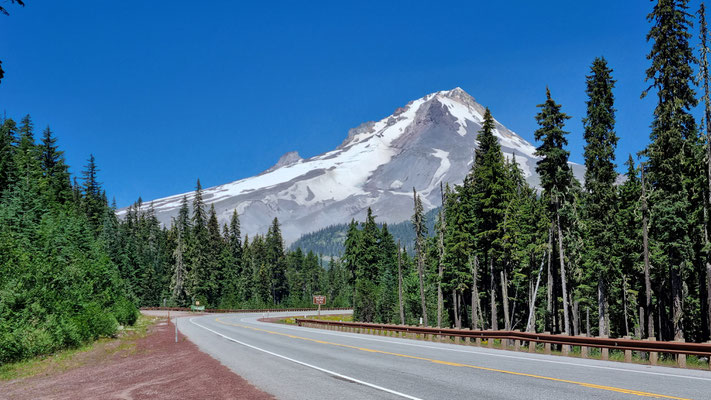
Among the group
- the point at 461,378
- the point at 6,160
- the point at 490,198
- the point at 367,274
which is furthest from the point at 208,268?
the point at 461,378

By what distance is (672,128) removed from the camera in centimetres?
2378

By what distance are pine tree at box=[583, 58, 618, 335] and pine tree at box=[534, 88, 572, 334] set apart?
1.91 metres

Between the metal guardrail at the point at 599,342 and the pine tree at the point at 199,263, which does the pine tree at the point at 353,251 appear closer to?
the pine tree at the point at 199,263

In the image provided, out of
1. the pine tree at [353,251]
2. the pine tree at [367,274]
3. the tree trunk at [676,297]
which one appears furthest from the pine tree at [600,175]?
the pine tree at [353,251]

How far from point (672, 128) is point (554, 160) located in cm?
835

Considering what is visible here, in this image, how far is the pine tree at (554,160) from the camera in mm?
31672

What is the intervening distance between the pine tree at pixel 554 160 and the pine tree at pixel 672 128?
587 centimetres

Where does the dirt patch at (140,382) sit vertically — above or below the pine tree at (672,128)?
below

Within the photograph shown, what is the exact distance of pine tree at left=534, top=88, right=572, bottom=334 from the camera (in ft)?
104

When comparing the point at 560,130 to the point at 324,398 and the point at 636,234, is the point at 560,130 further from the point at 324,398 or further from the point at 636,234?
the point at 324,398

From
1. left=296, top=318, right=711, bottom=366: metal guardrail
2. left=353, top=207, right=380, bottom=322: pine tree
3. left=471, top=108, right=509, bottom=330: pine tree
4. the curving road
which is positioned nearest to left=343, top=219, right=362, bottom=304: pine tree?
left=353, top=207, right=380, bottom=322: pine tree

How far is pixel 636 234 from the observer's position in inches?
1336

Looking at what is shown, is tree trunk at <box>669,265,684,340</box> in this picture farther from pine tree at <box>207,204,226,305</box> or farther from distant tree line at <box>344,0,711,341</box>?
pine tree at <box>207,204,226,305</box>

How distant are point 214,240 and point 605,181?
8235cm
